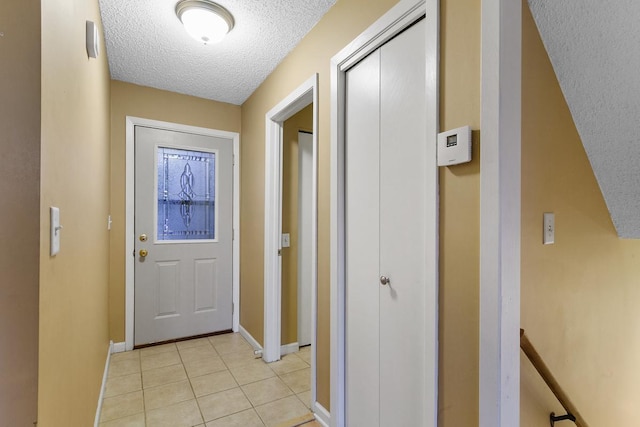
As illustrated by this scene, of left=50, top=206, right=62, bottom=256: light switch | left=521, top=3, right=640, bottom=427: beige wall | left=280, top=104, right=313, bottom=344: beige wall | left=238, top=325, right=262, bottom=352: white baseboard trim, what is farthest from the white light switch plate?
left=521, top=3, right=640, bottom=427: beige wall

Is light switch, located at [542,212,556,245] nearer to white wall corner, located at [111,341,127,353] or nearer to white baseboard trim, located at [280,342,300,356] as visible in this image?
white baseboard trim, located at [280,342,300,356]

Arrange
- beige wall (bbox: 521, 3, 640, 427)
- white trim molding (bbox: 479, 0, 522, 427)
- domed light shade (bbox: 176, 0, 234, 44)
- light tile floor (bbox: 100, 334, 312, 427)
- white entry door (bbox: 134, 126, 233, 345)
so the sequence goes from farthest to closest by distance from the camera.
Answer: white entry door (bbox: 134, 126, 233, 345), light tile floor (bbox: 100, 334, 312, 427), domed light shade (bbox: 176, 0, 234, 44), beige wall (bbox: 521, 3, 640, 427), white trim molding (bbox: 479, 0, 522, 427)

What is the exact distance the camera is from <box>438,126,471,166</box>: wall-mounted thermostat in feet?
3.33

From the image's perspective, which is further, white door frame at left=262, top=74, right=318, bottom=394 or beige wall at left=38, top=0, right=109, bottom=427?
white door frame at left=262, top=74, right=318, bottom=394

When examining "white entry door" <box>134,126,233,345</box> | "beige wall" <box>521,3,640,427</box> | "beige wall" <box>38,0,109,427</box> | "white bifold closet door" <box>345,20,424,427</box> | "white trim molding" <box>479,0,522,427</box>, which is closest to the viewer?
"beige wall" <box>38,0,109,427</box>

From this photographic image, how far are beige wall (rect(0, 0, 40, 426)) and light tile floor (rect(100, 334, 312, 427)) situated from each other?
144cm

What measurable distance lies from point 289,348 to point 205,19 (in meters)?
2.62

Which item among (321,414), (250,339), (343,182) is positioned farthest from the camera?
(250,339)

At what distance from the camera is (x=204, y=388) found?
219 centimetres

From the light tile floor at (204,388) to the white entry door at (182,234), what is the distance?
0.96 feet

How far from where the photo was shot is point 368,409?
1534 millimetres

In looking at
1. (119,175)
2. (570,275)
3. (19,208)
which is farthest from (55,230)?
(119,175)

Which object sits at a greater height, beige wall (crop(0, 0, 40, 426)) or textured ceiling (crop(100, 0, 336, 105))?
textured ceiling (crop(100, 0, 336, 105))

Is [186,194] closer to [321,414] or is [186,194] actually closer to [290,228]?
[290,228]
